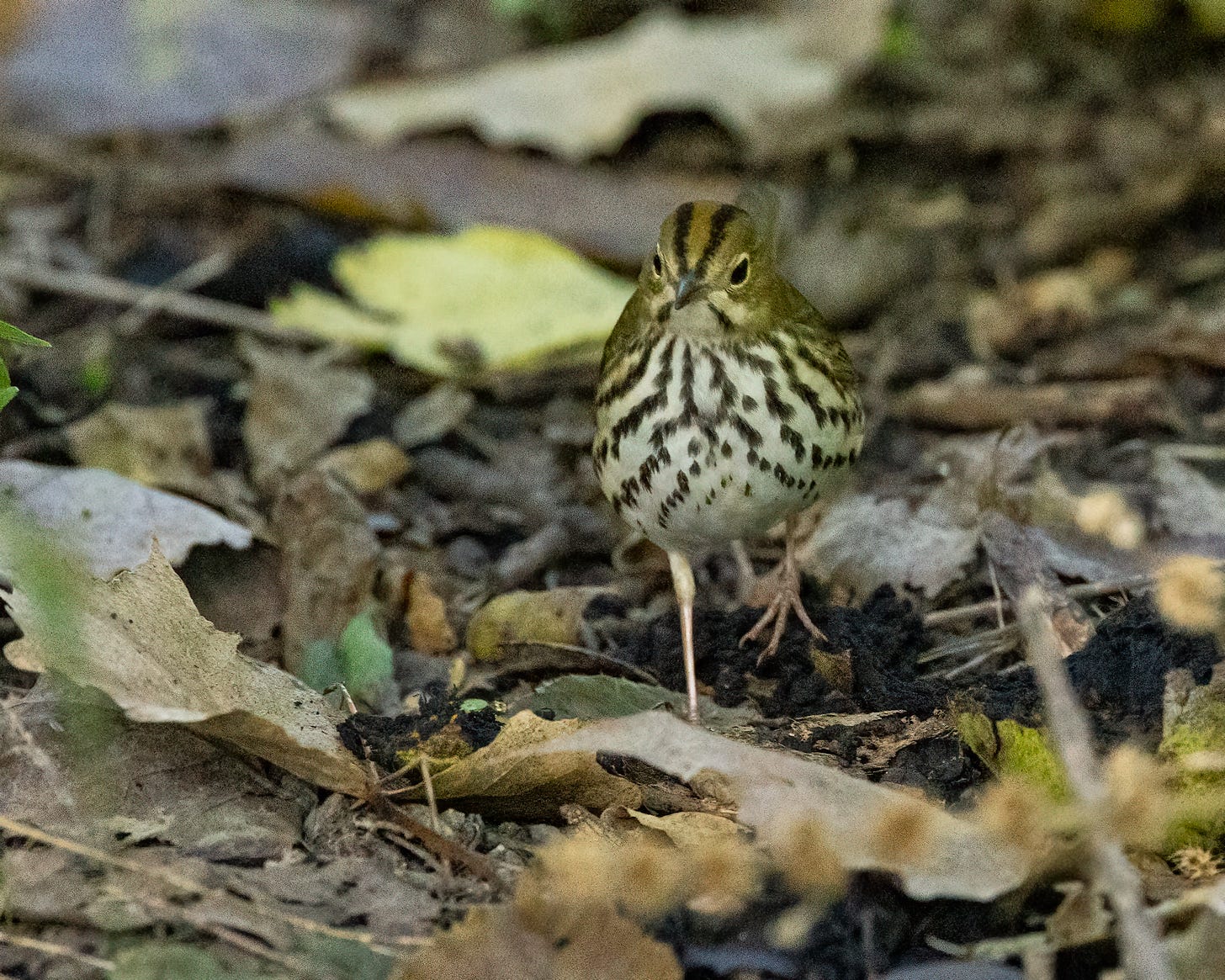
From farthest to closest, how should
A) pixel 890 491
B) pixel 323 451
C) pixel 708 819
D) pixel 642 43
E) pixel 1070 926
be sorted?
pixel 642 43, pixel 323 451, pixel 890 491, pixel 708 819, pixel 1070 926

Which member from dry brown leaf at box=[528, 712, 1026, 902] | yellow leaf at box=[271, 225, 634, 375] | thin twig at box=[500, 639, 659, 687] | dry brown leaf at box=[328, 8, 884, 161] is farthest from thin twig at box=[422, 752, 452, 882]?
dry brown leaf at box=[328, 8, 884, 161]

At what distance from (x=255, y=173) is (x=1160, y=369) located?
3.07 m

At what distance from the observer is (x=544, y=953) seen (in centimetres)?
238

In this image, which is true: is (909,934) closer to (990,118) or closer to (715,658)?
(715,658)

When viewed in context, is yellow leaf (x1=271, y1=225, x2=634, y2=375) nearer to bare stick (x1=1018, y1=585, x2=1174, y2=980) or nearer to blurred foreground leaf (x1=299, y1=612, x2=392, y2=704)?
blurred foreground leaf (x1=299, y1=612, x2=392, y2=704)

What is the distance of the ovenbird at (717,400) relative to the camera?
11.4 ft

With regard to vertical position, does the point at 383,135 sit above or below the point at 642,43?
below

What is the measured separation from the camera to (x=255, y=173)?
231 inches

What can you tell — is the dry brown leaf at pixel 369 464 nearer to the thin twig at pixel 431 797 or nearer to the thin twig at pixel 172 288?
the thin twig at pixel 172 288

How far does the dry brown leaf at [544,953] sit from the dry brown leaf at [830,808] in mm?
249

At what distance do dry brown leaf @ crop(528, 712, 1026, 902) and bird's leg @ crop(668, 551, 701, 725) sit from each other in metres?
0.57

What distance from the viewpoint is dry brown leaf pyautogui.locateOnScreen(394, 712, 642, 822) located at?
9.27 ft

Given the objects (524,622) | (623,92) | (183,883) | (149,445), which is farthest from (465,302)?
(183,883)

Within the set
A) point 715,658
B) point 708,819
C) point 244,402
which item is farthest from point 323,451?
point 708,819
